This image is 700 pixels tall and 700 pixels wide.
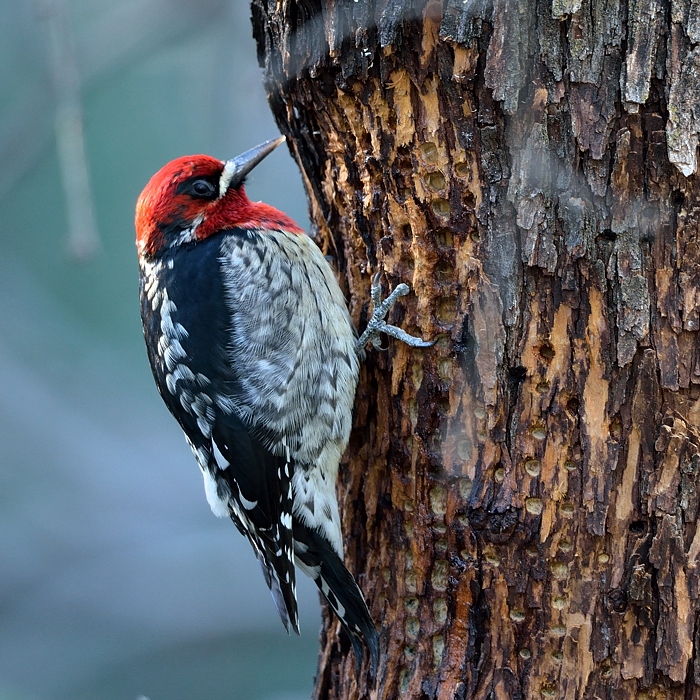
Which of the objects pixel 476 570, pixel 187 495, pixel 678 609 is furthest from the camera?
pixel 187 495

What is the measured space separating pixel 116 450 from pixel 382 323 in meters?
3.56

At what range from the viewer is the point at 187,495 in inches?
219

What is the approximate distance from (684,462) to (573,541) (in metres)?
0.37

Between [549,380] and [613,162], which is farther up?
[613,162]

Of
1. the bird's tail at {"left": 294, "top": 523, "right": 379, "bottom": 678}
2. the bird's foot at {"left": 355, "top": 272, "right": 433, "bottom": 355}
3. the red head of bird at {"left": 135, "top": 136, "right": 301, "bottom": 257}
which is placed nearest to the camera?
the bird's foot at {"left": 355, "top": 272, "right": 433, "bottom": 355}

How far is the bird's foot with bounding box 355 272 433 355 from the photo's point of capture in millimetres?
2568

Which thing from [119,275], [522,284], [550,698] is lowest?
[550,698]

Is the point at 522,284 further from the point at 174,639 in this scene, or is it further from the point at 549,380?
the point at 174,639

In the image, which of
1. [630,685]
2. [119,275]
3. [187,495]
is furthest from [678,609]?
[119,275]

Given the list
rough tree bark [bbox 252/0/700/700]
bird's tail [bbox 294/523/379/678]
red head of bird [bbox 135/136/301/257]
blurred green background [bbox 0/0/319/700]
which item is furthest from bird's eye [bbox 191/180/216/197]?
bird's tail [bbox 294/523/379/678]

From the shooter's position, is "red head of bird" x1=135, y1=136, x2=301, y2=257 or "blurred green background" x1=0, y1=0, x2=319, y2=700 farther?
"blurred green background" x1=0, y1=0, x2=319, y2=700

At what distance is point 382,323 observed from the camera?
266cm

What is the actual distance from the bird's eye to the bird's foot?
80 centimetres

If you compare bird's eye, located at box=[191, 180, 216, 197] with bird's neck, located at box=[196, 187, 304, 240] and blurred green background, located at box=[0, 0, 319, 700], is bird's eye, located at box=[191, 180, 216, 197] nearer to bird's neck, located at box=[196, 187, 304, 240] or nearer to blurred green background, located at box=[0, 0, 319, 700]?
bird's neck, located at box=[196, 187, 304, 240]
